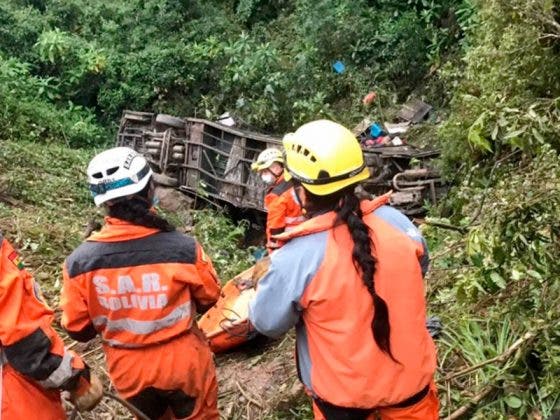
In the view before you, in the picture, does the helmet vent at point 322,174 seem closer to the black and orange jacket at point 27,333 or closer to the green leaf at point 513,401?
the black and orange jacket at point 27,333

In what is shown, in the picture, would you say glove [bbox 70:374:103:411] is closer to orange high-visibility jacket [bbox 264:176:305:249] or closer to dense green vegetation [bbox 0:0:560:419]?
dense green vegetation [bbox 0:0:560:419]

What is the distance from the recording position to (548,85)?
17.0 feet

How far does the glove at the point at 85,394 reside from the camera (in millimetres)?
2662

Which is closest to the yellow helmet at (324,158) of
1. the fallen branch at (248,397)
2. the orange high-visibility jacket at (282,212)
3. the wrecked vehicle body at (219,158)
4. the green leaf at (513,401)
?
the green leaf at (513,401)

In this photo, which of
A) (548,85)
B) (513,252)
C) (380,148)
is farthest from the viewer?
(380,148)

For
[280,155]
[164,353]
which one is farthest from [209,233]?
[164,353]

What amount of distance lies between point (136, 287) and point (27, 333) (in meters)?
0.64

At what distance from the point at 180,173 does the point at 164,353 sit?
8.61 metres

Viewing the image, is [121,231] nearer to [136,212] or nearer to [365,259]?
[136,212]

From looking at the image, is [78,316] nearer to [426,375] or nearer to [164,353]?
[164,353]

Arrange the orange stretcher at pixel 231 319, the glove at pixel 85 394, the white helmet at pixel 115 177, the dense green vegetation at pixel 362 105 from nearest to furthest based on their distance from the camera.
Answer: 1. the glove at pixel 85 394
2. the white helmet at pixel 115 177
3. the dense green vegetation at pixel 362 105
4. the orange stretcher at pixel 231 319

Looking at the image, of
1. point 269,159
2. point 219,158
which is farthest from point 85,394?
point 219,158

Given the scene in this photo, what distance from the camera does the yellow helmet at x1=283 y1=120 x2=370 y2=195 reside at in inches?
89.7

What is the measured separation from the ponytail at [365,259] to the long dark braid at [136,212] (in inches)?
39.9
